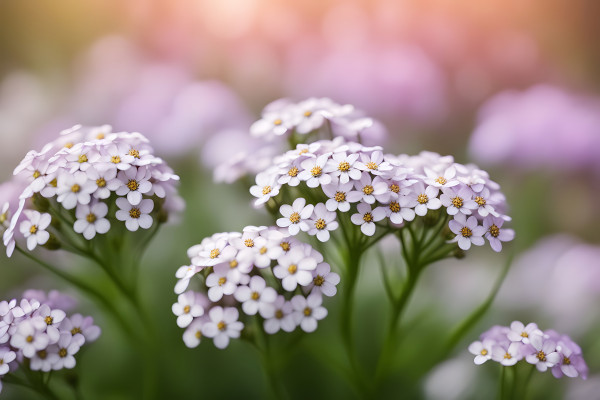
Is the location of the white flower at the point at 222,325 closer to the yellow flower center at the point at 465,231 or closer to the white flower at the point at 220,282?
the white flower at the point at 220,282

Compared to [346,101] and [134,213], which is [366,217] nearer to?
[134,213]

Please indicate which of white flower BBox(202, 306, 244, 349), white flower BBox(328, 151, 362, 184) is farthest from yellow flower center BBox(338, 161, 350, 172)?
white flower BBox(202, 306, 244, 349)

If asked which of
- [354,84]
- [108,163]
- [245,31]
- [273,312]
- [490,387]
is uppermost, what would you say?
[245,31]

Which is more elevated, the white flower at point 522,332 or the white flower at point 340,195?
the white flower at point 340,195

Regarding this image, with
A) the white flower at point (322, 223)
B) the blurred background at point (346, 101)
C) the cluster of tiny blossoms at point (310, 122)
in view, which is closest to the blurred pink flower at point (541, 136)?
the blurred background at point (346, 101)

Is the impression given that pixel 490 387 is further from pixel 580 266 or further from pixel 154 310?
pixel 154 310

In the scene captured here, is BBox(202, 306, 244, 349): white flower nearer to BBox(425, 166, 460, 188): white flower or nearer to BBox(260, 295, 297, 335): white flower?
BBox(260, 295, 297, 335): white flower

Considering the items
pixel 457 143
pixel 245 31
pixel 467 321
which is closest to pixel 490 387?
pixel 467 321
